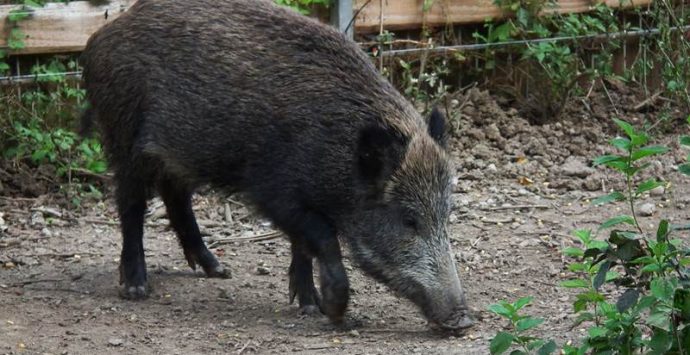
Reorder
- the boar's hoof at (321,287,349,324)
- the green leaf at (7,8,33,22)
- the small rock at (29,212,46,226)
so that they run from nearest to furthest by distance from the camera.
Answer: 1. the boar's hoof at (321,287,349,324)
2. the small rock at (29,212,46,226)
3. the green leaf at (7,8,33,22)

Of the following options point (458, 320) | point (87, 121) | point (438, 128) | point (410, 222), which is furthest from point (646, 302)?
point (87, 121)

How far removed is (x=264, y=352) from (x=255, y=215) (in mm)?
854

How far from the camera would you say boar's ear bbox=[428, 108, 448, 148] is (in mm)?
5797

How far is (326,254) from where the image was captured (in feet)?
18.6

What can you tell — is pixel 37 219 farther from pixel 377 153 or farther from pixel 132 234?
pixel 377 153

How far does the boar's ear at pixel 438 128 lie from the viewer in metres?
5.80

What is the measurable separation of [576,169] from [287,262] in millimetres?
2290

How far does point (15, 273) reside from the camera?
652 cm

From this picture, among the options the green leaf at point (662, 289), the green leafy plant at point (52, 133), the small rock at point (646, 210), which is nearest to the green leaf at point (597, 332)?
the green leaf at point (662, 289)

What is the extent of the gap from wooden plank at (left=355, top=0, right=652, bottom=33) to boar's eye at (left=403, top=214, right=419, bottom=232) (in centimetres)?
322

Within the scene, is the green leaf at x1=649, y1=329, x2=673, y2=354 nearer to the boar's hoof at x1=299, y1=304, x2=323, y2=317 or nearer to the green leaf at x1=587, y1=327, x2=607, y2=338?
the green leaf at x1=587, y1=327, x2=607, y2=338

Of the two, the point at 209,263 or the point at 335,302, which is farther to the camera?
the point at 209,263

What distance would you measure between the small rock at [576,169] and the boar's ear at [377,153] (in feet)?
8.96

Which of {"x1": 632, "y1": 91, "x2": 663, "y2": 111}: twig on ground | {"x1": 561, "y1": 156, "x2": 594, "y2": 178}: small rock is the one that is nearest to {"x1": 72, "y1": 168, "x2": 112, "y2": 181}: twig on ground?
{"x1": 561, "y1": 156, "x2": 594, "y2": 178}: small rock
